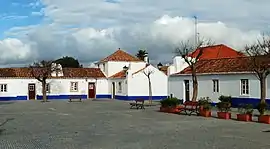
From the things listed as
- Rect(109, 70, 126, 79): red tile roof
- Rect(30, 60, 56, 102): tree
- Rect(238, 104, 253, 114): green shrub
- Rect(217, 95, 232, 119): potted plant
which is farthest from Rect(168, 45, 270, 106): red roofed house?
Rect(30, 60, 56, 102): tree

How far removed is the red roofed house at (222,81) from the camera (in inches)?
1227

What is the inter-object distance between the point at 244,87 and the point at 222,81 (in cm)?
245

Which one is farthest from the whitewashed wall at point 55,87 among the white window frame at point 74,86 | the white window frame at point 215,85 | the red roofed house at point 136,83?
the white window frame at point 215,85

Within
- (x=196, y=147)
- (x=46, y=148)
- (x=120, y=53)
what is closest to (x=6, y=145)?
(x=46, y=148)

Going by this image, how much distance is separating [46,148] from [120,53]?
46907 mm

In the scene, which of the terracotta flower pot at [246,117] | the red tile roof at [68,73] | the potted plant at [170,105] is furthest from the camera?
the red tile roof at [68,73]

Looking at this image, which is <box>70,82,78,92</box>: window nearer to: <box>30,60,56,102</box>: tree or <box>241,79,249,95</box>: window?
<box>30,60,56,102</box>: tree

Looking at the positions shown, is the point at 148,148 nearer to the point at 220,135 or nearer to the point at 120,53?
the point at 220,135

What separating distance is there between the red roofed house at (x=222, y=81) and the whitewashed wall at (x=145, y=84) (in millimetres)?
9788

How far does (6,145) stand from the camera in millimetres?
12750

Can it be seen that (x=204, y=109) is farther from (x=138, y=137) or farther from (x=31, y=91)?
(x=31, y=91)

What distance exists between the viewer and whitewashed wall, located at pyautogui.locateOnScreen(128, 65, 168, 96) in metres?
49.7

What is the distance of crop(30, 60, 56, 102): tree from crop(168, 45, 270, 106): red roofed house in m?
16.6

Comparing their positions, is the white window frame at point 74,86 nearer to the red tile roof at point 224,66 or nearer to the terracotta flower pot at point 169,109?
the red tile roof at point 224,66
